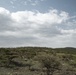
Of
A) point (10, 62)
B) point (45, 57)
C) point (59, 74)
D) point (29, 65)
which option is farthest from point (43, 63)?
point (10, 62)

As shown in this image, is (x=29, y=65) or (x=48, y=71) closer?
(x=48, y=71)

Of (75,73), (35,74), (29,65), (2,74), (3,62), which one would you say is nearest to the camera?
(2,74)

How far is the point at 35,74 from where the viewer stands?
172 feet

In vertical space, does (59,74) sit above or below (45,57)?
below

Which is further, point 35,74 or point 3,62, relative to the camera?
point 3,62

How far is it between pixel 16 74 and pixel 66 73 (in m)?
12.1

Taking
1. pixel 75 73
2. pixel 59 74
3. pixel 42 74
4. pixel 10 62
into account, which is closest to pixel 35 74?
pixel 42 74

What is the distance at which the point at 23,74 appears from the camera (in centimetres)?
5100

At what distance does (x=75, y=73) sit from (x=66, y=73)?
8.41 ft

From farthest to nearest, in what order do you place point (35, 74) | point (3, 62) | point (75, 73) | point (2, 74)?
point (3, 62)
point (75, 73)
point (35, 74)
point (2, 74)

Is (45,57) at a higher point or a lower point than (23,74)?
higher

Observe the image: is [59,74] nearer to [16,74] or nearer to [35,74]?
[35,74]

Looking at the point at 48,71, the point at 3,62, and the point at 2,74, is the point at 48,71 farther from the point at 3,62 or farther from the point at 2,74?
the point at 3,62

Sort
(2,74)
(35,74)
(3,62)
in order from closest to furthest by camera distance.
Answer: (2,74), (35,74), (3,62)
